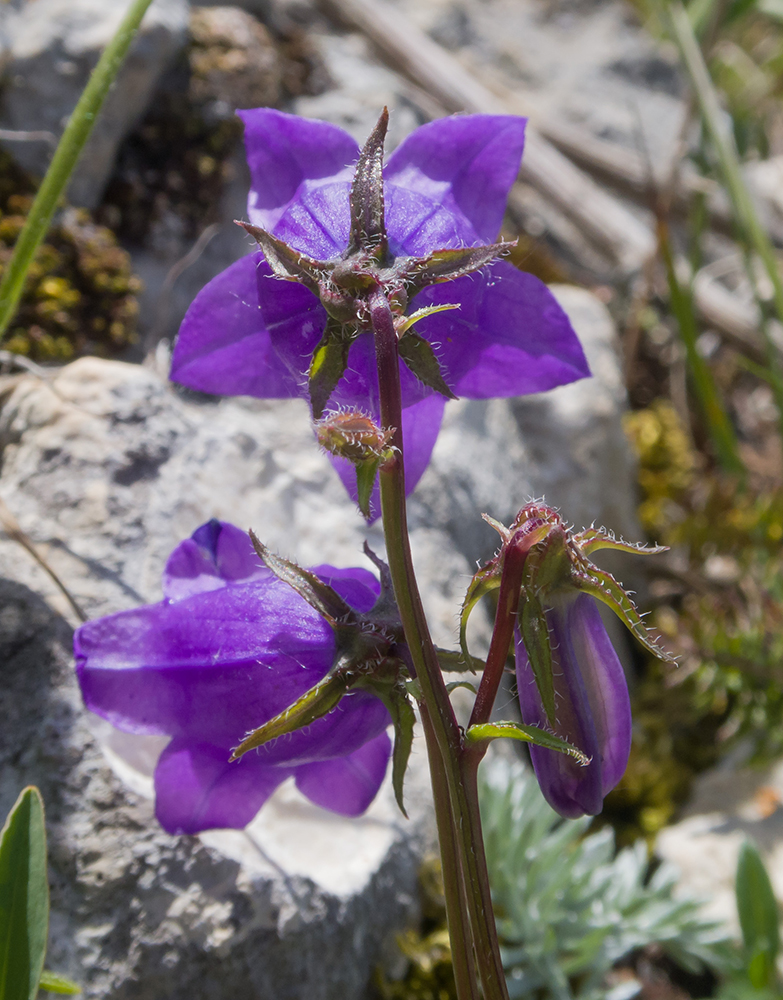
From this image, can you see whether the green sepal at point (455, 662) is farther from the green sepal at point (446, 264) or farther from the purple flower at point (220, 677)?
the green sepal at point (446, 264)

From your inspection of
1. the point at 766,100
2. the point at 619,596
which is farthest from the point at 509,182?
the point at 766,100

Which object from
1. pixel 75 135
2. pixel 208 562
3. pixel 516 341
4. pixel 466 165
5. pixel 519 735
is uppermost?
pixel 75 135

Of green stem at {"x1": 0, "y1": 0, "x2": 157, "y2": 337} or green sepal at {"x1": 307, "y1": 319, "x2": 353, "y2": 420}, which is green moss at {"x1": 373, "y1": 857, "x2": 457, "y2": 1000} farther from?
green stem at {"x1": 0, "y1": 0, "x2": 157, "y2": 337}

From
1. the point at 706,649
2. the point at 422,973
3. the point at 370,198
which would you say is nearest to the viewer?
the point at 370,198

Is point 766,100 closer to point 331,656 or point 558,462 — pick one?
point 558,462

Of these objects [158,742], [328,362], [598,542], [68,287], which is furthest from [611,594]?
[68,287]

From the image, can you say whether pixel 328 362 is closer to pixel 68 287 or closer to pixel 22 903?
pixel 22 903

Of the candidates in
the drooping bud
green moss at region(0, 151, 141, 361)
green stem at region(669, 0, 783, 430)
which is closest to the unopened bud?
the drooping bud
